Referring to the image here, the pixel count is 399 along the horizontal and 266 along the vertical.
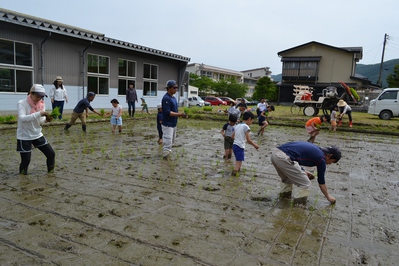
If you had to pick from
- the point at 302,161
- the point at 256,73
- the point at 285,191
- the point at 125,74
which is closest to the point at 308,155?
the point at 302,161

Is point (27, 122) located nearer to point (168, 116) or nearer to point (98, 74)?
point (168, 116)

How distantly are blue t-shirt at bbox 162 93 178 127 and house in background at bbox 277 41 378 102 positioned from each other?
32686mm

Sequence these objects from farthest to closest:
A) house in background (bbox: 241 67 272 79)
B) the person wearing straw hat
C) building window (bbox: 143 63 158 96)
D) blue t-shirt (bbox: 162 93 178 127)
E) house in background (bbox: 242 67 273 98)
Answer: house in background (bbox: 241 67 272 79) → house in background (bbox: 242 67 273 98) → building window (bbox: 143 63 158 96) → the person wearing straw hat → blue t-shirt (bbox: 162 93 178 127)

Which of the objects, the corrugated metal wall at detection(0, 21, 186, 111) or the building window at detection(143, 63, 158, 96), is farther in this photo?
the building window at detection(143, 63, 158, 96)

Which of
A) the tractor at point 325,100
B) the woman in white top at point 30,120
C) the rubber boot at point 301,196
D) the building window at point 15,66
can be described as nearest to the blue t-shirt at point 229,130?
the rubber boot at point 301,196

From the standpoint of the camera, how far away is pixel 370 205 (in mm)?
4582

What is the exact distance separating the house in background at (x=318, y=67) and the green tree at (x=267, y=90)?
182 centimetres

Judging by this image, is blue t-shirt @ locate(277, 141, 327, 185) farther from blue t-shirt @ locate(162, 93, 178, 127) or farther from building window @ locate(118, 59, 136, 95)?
building window @ locate(118, 59, 136, 95)

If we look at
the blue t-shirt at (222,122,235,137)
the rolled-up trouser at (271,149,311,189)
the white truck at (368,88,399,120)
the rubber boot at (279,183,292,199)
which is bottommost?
the rubber boot at (279,183,292,199)

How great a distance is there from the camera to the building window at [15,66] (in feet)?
42.9

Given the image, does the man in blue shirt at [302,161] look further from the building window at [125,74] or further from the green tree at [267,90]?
the green tree at [267,90]

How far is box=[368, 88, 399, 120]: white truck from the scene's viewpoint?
17.9 meters

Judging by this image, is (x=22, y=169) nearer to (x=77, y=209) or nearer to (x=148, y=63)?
(x=77, y=209)

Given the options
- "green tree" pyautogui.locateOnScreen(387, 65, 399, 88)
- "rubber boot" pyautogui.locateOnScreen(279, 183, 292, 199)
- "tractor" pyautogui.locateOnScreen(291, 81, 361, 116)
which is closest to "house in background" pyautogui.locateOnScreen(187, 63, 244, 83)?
"green tree" pyautogui.locateOnScreen(387, 65, 399, 88)
